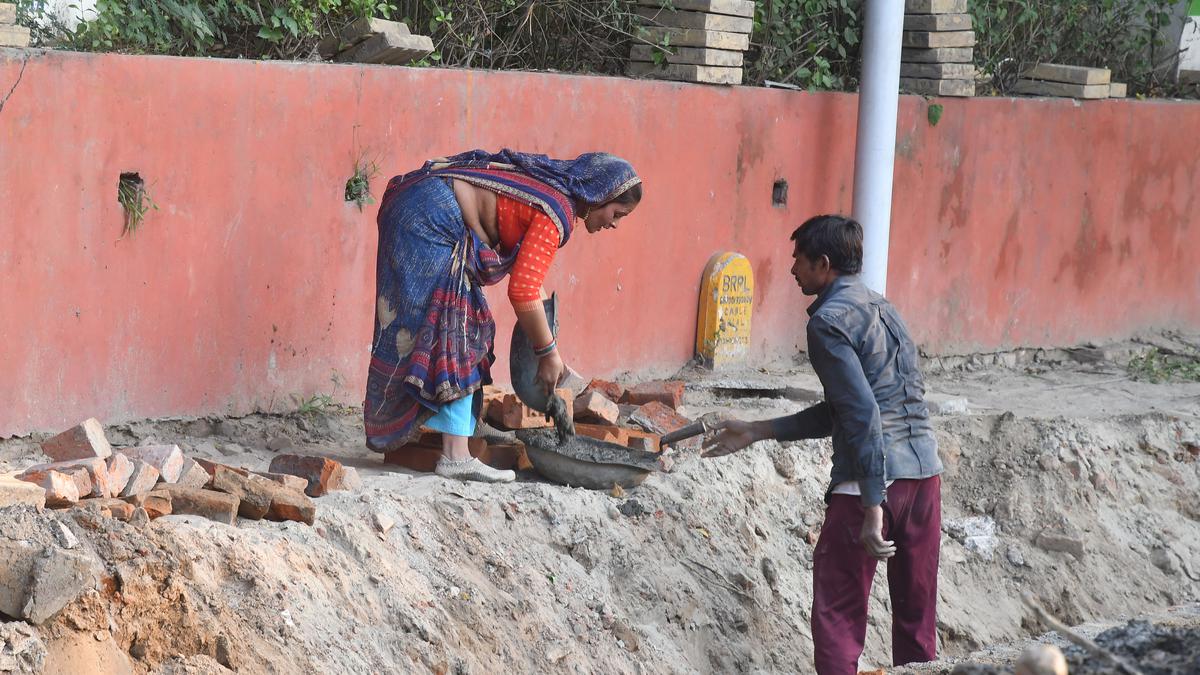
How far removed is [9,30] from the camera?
5.11 m

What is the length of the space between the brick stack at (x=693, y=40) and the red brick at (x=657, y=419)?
2.29 m

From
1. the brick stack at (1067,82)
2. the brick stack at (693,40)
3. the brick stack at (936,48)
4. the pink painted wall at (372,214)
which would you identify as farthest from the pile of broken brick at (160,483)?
the brick stack at (1067,82)

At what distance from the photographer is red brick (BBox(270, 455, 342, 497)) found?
16.4ft

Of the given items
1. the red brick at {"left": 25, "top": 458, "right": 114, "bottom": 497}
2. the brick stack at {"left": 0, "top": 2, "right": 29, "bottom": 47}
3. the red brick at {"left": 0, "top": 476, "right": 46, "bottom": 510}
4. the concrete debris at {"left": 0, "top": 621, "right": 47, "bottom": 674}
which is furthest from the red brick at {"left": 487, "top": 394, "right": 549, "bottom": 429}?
the concrete debris at {"left": 0, "top": 621, "right": 47, "bottom": 674}

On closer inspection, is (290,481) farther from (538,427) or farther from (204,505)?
(538,427)

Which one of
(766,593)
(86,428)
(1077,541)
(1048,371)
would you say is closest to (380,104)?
(86,428)

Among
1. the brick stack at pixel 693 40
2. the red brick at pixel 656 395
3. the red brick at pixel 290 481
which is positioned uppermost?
the brick stack at pixel 693 40

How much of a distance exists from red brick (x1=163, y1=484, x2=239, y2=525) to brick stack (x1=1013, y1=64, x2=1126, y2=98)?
7315 mm

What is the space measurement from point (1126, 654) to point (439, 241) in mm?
3077

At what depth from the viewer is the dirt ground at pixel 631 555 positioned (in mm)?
3945

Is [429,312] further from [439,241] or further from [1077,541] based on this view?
[1077,541]

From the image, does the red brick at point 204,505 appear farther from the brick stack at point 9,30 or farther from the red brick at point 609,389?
the red brick at point 609,389

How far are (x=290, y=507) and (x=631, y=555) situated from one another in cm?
144

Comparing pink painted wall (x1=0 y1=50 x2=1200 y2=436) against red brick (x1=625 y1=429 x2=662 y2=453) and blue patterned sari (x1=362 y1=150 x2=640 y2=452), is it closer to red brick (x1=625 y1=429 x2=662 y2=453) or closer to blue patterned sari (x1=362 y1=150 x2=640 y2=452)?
blue patterned sari (x1=362 y1=150 x2=640 y2=452)
